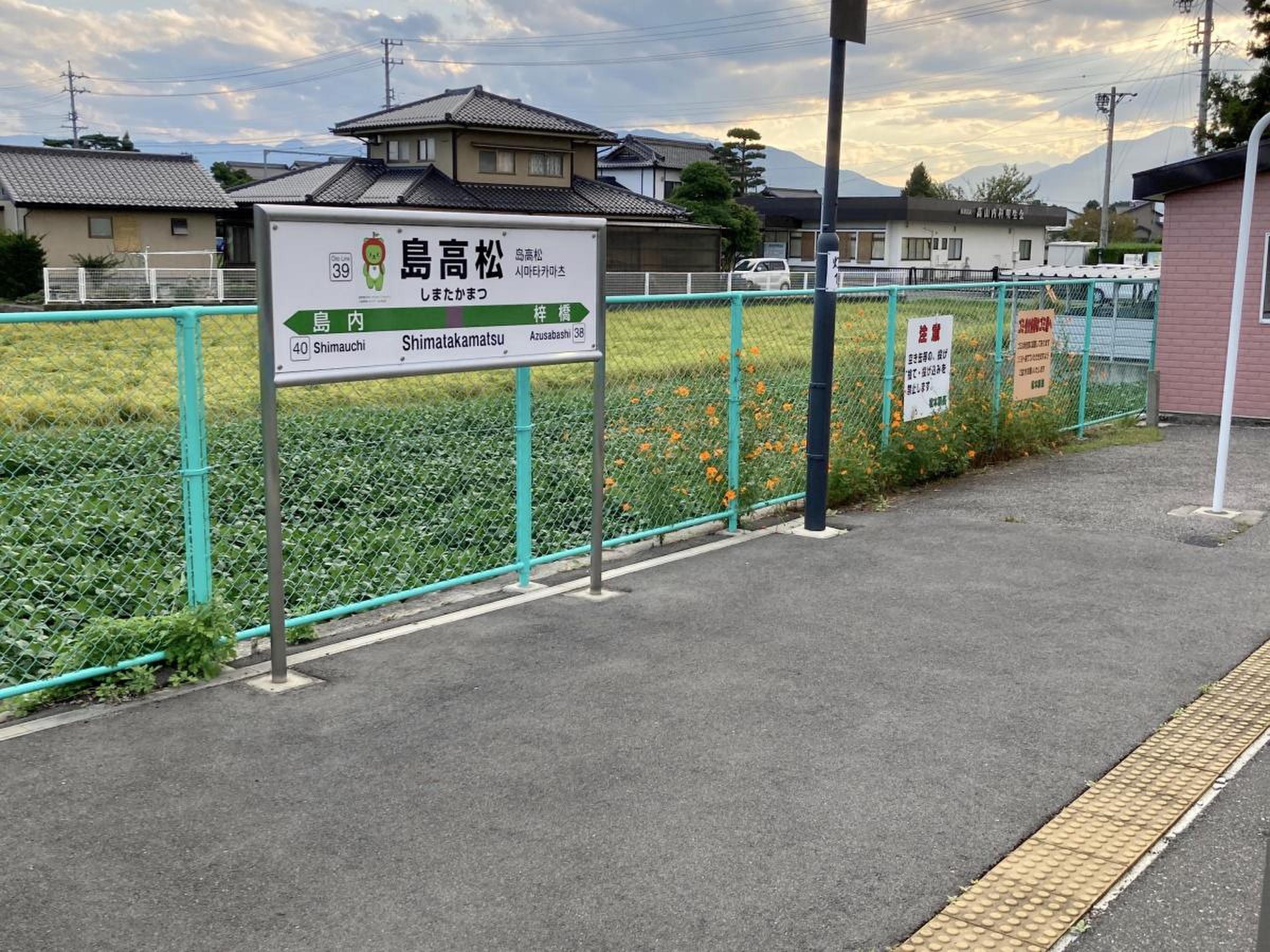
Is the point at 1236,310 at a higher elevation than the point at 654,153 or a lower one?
lower

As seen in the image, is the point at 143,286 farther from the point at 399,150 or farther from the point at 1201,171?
the point at 1201,171

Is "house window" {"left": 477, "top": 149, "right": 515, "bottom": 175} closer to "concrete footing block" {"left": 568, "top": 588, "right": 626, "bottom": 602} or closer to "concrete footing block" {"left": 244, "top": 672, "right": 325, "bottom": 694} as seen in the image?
"concrete footing block" {"left": 568, "top": 588, "right": 626, "bottom": 602}

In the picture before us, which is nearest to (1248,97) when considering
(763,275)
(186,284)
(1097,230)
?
(763,275)

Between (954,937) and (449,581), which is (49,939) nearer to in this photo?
(954,937)

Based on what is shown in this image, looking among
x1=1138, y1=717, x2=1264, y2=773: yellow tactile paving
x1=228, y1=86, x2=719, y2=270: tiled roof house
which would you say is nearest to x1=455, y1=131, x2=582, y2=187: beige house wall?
x1=228, y1=86, x2=719, y2=270: tiled roof house

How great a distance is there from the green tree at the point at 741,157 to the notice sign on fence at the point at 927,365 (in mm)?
55563

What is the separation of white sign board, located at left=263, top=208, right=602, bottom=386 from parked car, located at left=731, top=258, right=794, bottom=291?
3427 cm

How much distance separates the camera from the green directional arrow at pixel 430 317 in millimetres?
4953

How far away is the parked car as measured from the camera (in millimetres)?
41156

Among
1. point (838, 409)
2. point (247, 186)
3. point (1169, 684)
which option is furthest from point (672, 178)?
point (1169, 684)

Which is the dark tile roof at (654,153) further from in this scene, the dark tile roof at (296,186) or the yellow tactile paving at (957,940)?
the yellow tactile paving at (957,940)

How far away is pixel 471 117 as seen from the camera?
124ft

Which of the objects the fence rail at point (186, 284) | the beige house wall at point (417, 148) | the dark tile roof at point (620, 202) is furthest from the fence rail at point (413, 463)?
the dark tile roof at point (620, 202)

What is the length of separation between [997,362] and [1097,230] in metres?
72.6
